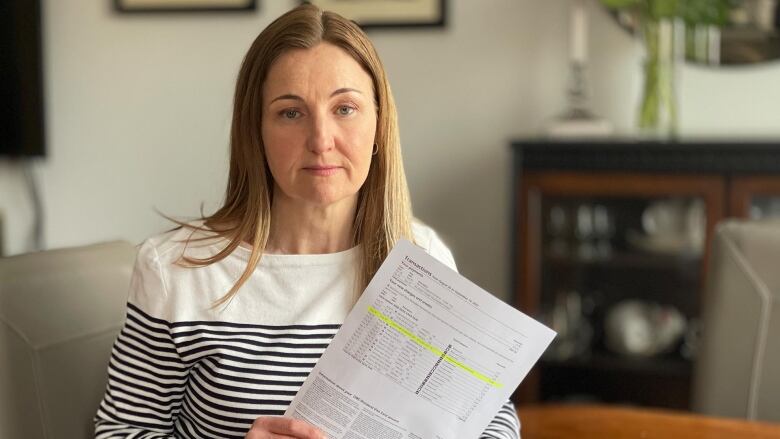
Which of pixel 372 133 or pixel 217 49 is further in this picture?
pixel 217 49

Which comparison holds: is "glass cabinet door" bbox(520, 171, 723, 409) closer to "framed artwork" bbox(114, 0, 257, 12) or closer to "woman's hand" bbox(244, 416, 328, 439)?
"framed artwork" bbox(114, 0, 257, 12)

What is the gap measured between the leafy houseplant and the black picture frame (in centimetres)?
129

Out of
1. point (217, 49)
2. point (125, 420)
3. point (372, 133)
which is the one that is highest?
point (217, 49)

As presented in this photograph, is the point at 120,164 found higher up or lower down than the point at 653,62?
lower down

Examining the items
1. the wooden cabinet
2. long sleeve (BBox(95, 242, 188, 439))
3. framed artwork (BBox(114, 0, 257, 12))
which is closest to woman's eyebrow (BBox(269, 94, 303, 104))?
long sleeve (BBox(95, 242, 188, 439))

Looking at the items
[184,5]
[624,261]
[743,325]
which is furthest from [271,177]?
[184,5]

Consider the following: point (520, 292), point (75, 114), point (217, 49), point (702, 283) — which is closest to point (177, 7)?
point (217, 49)

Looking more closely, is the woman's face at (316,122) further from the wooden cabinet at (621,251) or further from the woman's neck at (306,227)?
the wooden cabinet at (621,251)

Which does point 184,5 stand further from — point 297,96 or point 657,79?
point 297,96

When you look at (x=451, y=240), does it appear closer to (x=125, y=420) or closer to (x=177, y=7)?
(x=177, y=7)

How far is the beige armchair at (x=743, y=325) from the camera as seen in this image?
153 cm

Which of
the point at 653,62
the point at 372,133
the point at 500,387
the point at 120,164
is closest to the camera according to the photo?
the point at 500,387

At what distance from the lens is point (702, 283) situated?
2.66m

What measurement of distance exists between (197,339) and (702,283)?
6.27 feet
